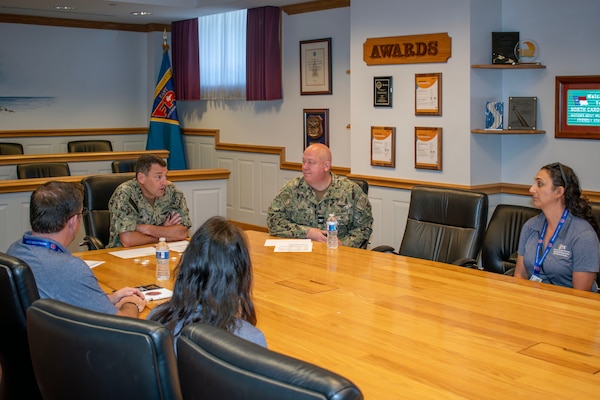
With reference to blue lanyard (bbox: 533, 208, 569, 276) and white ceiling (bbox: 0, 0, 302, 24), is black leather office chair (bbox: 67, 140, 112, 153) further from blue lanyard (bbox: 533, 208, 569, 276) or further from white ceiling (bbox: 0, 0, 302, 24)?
blue lanyard (bbox: 533, 208, 569, 276)

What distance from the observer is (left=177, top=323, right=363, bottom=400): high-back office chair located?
46.8 inches

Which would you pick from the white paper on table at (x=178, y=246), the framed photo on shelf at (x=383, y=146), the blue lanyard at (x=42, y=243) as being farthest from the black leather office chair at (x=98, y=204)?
the framed photo on shelf at (x=383, y=146)

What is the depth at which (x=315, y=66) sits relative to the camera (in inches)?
295

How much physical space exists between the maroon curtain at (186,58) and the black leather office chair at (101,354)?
24.8 ft

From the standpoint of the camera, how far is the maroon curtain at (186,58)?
9062 mm

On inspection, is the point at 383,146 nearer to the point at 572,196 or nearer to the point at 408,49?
the point at 408,49

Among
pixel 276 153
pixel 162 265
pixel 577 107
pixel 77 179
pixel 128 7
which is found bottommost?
pixel 162 265

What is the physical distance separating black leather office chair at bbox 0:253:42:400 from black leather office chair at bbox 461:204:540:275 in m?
2.68

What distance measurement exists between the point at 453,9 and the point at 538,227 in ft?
8.16

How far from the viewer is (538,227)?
3.65m

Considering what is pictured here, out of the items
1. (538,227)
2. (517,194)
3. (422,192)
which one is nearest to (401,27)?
(517,194)

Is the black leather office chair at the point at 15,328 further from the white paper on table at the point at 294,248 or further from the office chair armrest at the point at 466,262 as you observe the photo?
the office chair armrest at the point at 466,262

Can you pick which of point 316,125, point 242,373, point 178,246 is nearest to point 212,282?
point 242,373

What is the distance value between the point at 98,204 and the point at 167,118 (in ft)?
15.8
